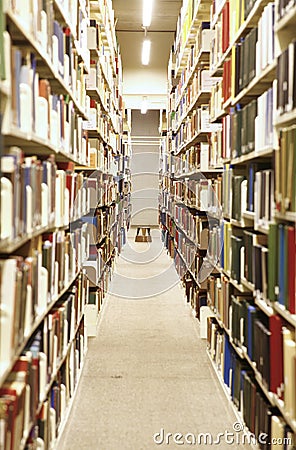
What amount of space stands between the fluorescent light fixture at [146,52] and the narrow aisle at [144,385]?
6832 millimetres

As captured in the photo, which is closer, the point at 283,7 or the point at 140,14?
the point at 283,7

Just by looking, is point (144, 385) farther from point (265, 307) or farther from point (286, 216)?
point (286, 216)

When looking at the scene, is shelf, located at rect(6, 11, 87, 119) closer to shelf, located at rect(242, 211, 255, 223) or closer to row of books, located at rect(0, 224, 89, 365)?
row of books, located at rect(0, 224, 89, 365)

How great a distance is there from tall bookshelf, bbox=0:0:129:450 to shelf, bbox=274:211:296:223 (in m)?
1.03

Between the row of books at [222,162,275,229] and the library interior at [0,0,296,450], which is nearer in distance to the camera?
the library interior at [0,0,296,450]

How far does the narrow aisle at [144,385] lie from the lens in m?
3.48

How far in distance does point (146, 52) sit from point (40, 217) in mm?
11285

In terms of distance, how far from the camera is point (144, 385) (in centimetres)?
434

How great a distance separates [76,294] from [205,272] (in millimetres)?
1819

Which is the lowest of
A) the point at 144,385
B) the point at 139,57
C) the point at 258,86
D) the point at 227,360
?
the point at 144,385

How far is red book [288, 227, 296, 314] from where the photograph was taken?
240 cm

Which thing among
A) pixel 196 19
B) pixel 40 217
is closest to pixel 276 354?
pixel 40 217

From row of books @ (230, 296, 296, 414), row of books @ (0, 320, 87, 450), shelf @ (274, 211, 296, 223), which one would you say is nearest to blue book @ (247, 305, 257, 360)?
row of books @ (230, 296, 296, 414)

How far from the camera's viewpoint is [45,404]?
9.42 feet
